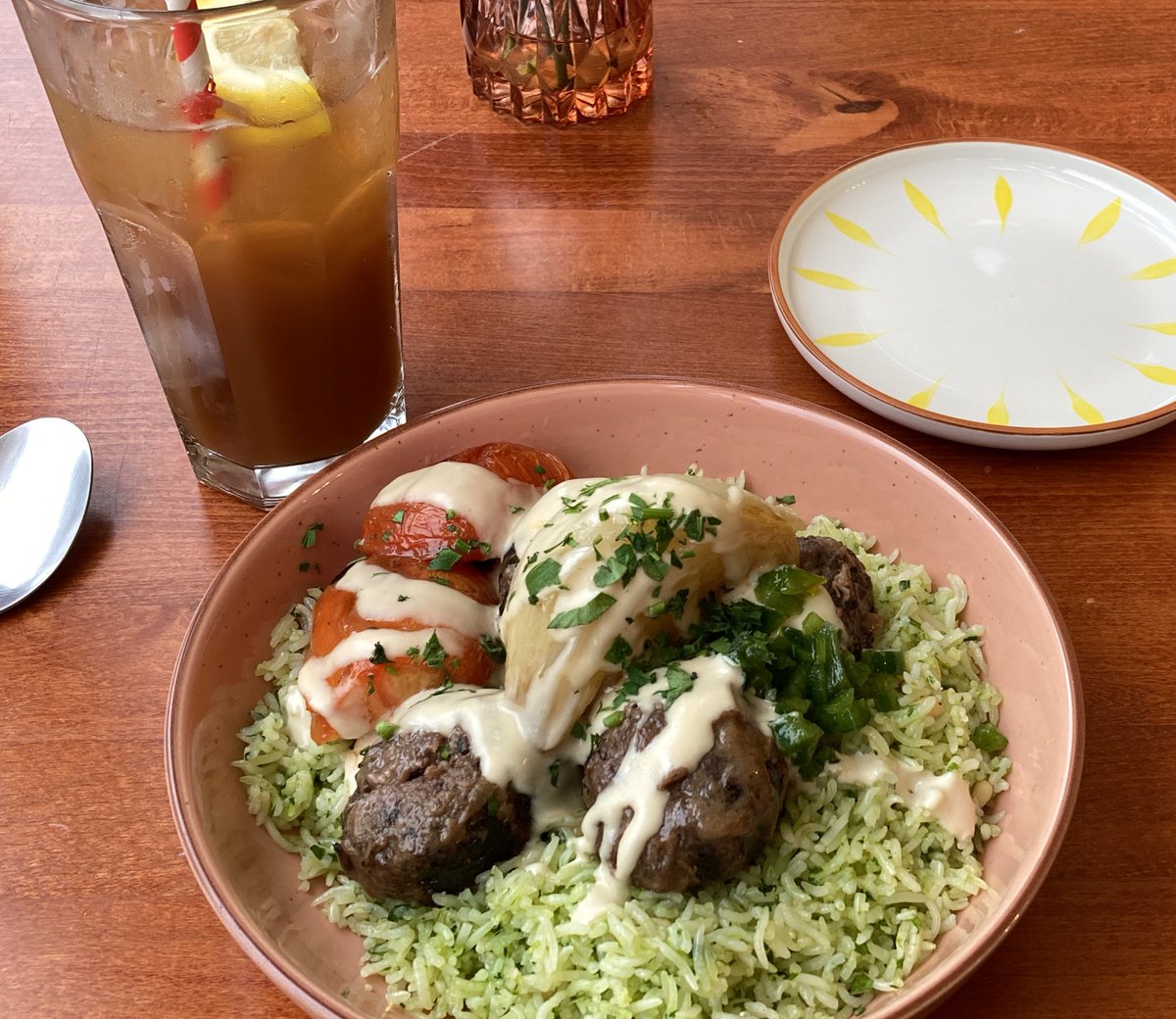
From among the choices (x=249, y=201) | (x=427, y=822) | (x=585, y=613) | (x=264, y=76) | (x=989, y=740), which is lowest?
(x=989, y=740)

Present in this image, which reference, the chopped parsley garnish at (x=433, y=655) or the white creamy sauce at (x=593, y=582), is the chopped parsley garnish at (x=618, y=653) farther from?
the chopped parsley garnish at (x=433, y=655)

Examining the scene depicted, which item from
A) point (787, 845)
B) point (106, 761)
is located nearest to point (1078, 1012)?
point (787, 845)

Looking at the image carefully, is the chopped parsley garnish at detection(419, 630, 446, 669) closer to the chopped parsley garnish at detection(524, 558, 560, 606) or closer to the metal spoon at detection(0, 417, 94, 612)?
the chopped parsley garnish at detection(524, 558, 560, 606)

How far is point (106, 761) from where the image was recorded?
1582 millimetres

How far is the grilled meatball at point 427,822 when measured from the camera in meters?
1.27

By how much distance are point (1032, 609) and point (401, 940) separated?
840 mm

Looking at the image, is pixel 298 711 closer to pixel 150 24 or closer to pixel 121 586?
pixel 121 586

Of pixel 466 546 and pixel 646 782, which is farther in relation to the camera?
pixel 466 546

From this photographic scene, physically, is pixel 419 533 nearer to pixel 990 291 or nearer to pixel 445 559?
pixel 445 559

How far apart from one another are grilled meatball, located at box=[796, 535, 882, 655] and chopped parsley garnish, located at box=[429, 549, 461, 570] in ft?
1.44

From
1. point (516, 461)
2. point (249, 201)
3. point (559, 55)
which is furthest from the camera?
point (559, 55)

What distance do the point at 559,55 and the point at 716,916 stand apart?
1.84 meters

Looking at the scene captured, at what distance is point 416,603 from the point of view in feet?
4.83

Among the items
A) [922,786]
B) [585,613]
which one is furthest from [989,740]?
[585,613]
